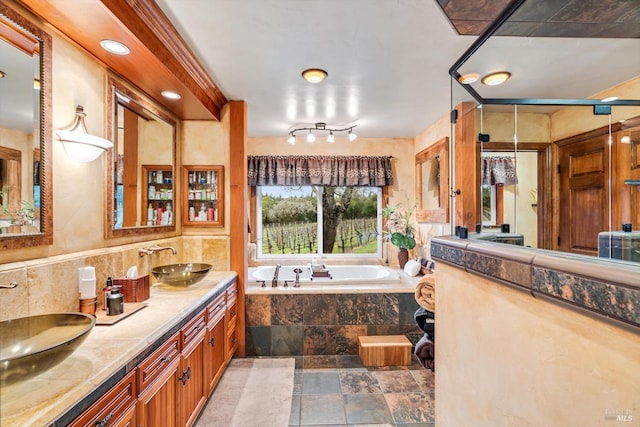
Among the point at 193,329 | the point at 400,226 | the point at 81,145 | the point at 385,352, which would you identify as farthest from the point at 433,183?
the point at 81,145

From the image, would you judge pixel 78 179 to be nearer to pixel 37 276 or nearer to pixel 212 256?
pixel 37 276

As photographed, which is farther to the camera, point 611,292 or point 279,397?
point 279,397

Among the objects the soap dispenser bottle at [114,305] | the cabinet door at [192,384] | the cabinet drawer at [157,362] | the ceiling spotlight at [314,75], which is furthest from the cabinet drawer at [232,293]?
the ceiling spotlight at [314,75]

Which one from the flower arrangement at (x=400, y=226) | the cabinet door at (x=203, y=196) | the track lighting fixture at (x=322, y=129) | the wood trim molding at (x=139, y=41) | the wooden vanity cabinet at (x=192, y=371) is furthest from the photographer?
the flower arrangement at (x=400, y=226)

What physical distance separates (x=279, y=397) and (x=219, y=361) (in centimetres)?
56

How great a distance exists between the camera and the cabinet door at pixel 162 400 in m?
1.26

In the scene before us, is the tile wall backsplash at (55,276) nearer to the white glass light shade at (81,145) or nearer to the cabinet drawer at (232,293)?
the white glass light shade at (81,145)

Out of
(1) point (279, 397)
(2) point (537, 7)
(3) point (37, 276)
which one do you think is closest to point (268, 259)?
(1) point (279, 397)

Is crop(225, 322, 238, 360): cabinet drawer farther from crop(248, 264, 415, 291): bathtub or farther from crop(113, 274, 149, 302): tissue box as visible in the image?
crop(113, 274, 149, 302): tissue box

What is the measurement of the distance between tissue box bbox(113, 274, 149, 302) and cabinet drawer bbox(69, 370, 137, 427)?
702mm

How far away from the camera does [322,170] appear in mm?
4180

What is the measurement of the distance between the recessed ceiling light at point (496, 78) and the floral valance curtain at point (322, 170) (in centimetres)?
224

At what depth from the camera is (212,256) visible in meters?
2.79

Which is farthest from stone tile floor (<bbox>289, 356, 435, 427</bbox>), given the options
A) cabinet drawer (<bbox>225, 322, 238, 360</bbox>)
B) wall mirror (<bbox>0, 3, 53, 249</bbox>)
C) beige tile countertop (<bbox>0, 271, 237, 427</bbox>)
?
wall mirror (<bbox>0, 3, 53, 249</bbox>)
